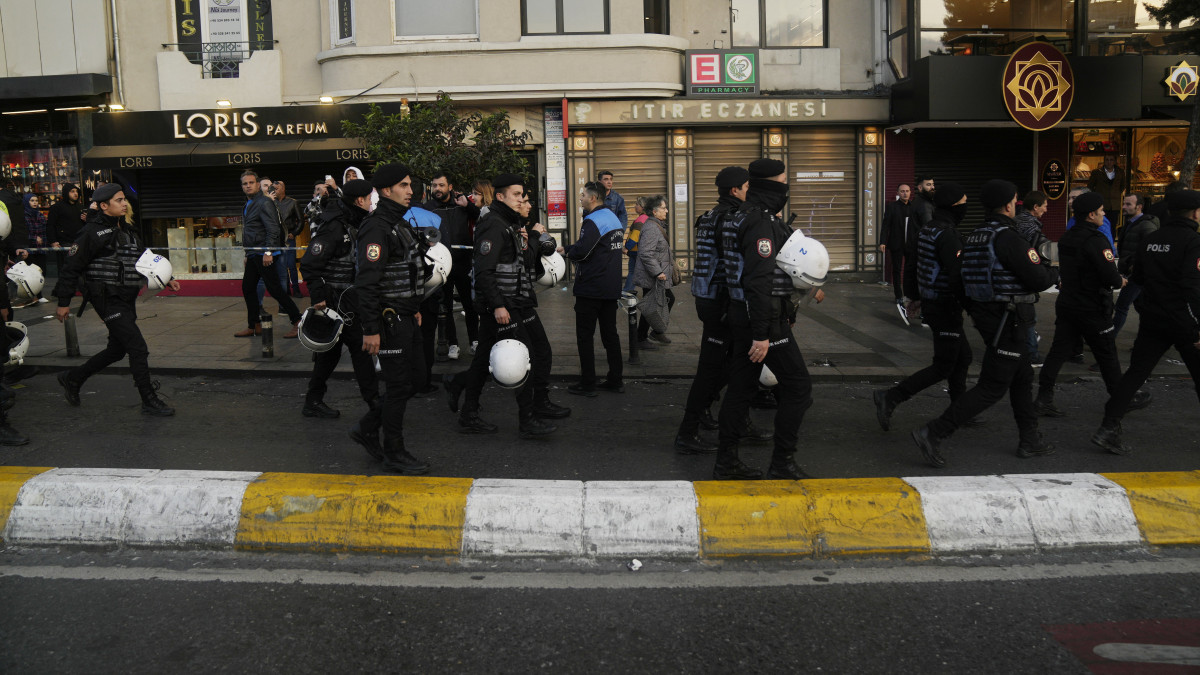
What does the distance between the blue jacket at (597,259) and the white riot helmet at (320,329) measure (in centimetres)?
198

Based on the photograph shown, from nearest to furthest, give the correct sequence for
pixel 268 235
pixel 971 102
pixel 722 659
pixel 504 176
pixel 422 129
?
pixel 722 659 < pixel 504 176 < pixel 268 235 < pixel 422 129 < pixel 971 102

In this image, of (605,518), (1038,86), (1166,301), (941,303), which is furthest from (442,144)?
(1038,86)

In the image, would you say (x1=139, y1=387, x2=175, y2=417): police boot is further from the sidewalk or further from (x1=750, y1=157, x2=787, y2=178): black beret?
(x1=750, y1=157, x2=787, y2=178): black beret

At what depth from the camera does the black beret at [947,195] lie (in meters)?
6.58

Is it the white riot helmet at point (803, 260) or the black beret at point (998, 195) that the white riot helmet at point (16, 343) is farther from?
the black beret at point (998, 195)

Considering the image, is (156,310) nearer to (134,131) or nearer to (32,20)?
(134,131)

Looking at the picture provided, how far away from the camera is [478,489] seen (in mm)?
4902

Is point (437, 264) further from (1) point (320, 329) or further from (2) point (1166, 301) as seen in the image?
(2) point (1166, 301)

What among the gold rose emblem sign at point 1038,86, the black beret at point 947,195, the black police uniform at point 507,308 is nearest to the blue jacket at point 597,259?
the black police uniform at point 507,308

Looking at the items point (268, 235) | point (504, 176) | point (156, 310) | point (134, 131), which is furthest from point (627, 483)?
point (134, 131)

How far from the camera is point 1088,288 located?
6953mm

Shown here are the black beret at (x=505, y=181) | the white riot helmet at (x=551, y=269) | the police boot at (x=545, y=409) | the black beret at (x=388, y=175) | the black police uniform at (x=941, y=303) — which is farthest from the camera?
the white riot helmet at (x=551, y=269)

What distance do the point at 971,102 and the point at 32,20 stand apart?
15445mm

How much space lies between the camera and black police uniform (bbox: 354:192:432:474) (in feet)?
18.4
